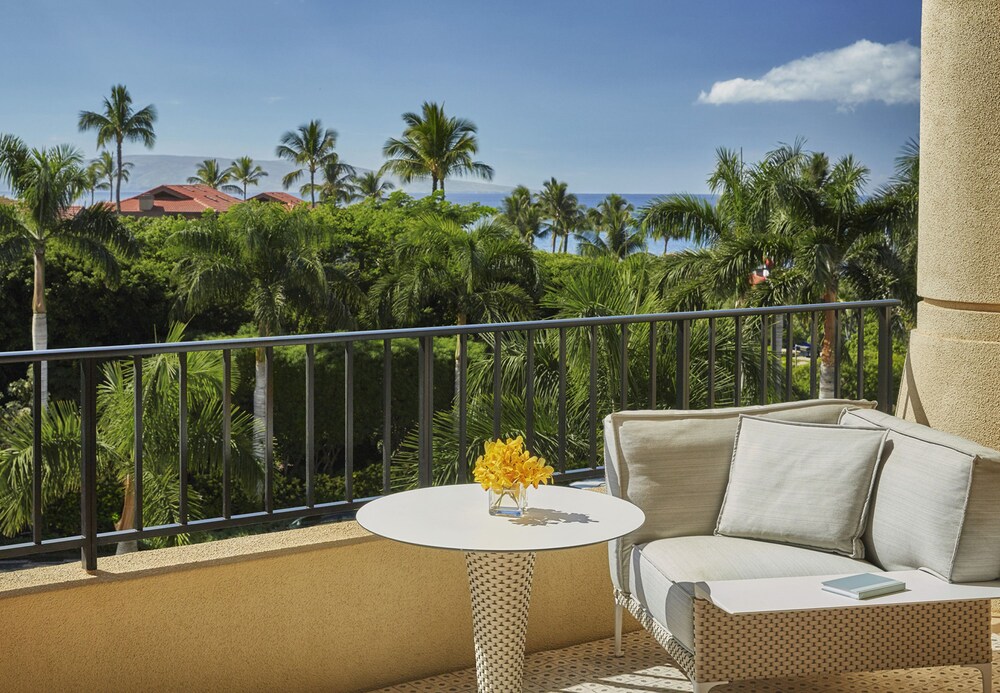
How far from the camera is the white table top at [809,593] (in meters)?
2.57

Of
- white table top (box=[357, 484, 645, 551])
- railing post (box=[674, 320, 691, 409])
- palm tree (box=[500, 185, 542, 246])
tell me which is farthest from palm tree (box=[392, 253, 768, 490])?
palm tree (box=[500, 185, 542, 246])

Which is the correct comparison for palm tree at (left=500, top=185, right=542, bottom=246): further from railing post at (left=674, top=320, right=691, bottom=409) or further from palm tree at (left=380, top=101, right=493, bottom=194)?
railing post at (left=674, top=320, right=691, bottom=409)

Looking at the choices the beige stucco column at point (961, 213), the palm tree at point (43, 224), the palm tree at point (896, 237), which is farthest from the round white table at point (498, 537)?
the palm tree at point (43, 224)

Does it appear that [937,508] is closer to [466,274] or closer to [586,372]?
[586,372]

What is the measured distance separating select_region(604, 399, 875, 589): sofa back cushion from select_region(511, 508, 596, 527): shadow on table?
1.65 ft

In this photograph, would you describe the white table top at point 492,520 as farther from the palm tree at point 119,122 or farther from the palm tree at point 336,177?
the palm tree at point 336,177

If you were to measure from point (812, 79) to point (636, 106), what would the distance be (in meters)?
14.8

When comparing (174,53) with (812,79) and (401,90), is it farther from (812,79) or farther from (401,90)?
(812,79)

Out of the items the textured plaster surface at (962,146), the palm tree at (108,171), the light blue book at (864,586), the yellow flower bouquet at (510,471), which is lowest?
the light blue book at (864,586)

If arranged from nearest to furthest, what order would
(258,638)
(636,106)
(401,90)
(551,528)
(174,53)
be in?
1. (551,528)
2. (258,638)
3. (174,53)
4. (401,90)
5. (636,106)

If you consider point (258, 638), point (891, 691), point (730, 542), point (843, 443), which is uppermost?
point (843, 443)

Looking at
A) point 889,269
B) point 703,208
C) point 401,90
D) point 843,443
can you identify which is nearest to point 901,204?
point 889,269

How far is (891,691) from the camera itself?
317 centimetres

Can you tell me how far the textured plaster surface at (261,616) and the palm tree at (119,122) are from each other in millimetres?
56911
